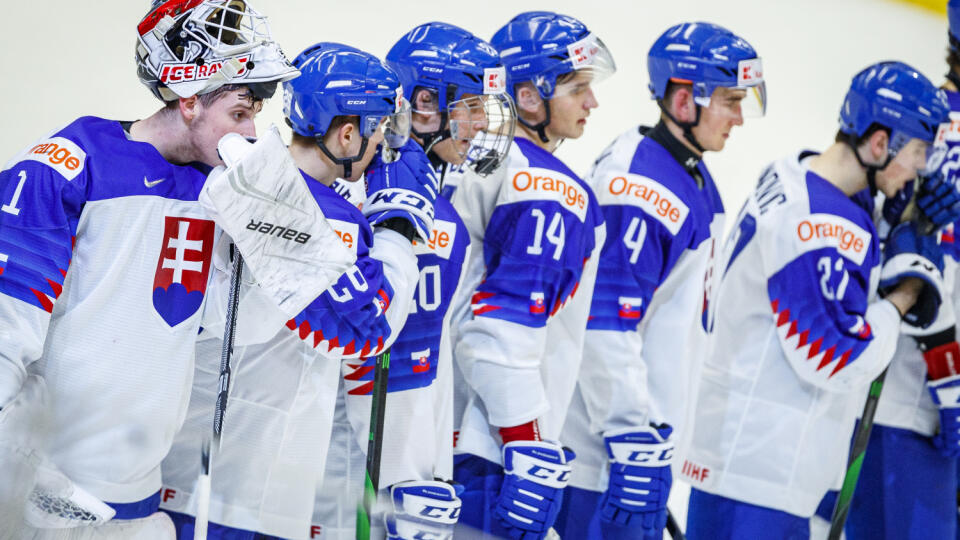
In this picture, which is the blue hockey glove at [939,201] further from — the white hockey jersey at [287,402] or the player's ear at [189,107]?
the player's ear at [189,107]

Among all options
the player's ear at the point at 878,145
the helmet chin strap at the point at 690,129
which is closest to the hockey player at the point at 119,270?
the helmet chin strap at the point at 690,129

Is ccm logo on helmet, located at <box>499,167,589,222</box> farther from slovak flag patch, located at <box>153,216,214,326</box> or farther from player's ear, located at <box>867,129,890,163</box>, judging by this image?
player's ear, located at <box>867,129,890,163</box>

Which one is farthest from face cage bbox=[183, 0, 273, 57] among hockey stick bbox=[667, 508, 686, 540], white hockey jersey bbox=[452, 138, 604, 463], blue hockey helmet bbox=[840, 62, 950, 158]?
blue hockey helmet bbox=[840, 62, 950, 158]

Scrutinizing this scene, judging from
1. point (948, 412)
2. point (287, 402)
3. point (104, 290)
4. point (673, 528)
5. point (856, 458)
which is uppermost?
Answer: point (104, 290)

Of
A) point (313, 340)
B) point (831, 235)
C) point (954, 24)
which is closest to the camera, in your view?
point (313, 340)

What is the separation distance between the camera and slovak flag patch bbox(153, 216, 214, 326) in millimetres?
1805

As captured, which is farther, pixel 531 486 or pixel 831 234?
pixel 831 234

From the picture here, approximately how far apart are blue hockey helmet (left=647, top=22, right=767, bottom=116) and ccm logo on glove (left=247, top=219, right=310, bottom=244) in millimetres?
1441

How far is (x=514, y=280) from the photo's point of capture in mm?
2441

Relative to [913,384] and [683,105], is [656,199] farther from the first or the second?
[913,384]

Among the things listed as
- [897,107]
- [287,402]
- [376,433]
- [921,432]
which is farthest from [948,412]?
[287,402]

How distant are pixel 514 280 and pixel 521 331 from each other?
106 mm

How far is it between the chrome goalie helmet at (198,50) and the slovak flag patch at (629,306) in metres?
1.12

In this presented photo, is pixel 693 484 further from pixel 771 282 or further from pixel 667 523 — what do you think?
pixel 771 282
